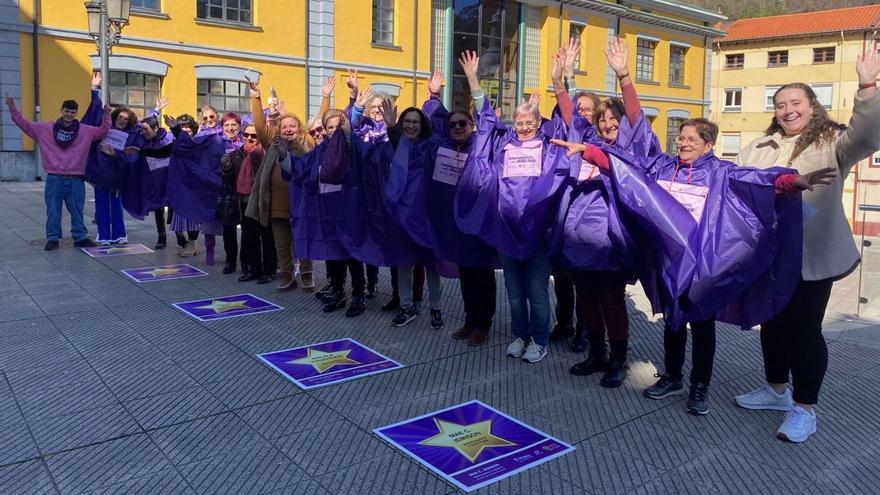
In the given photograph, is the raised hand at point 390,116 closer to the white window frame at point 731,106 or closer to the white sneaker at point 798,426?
the white sneaker at point 798,426

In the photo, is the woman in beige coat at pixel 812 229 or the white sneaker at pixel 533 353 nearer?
the woman in beige coat at pixel 812 229

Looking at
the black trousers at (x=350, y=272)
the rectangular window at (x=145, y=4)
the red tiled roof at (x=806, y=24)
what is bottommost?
the black trousers at (x=350, y=272)

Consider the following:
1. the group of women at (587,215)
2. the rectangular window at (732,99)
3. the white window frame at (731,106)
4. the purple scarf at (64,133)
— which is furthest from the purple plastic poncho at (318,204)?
the rectangular window at (732,99)

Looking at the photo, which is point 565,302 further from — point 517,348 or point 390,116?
point 390,116

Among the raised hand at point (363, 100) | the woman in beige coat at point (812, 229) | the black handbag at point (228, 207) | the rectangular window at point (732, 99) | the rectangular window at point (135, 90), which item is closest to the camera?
the woman in beige coat at point (812, 229)

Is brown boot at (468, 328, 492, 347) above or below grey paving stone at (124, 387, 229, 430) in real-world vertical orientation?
above

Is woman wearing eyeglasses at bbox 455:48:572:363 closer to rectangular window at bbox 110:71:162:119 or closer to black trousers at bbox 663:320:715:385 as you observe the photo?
black trousers at bbox 663:320:715:385

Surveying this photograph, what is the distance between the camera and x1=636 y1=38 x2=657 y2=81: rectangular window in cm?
3319

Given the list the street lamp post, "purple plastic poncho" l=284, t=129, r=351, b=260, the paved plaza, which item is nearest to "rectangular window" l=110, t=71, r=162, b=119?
the street lamp post

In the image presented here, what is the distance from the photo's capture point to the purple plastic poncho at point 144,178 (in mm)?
9172

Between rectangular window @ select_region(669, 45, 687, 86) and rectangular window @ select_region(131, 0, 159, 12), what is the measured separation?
24.9 metres

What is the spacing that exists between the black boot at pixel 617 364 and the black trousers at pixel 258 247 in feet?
13.6

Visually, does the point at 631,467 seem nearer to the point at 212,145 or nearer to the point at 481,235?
the point at 481,235

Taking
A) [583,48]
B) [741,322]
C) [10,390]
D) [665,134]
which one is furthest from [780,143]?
[665,134]
